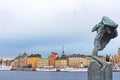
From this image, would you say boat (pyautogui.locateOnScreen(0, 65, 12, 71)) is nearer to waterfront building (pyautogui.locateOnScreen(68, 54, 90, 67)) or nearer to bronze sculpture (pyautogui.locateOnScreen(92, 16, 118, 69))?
waterfront building (pyautogui.locateOnScreen(68, 54, 90, 67))

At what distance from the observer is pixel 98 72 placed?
16828mm

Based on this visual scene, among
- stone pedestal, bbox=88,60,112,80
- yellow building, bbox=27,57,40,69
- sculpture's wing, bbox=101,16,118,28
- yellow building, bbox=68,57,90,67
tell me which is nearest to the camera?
stone pedestal, bbox=88,60,112,80

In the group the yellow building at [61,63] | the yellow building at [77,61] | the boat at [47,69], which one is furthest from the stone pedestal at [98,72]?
the boat at [47,69]

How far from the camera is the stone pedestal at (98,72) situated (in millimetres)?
16750

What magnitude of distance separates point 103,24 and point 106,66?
1656mm

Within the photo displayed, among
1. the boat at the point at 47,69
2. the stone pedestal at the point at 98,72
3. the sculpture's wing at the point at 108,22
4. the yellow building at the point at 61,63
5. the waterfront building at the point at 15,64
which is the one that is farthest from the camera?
the waterfront building at the point at 15,64

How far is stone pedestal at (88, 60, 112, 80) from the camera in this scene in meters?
16.8

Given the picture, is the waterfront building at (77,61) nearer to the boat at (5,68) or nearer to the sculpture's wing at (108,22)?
the boat at (5,68)

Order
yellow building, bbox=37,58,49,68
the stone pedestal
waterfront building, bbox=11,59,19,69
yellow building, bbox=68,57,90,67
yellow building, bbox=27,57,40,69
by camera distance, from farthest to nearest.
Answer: waterfront building, bbox=11,59,19,69
yellow building, bbox=27,57,40,69
yellow building, bbox=37,58,49,68
yellow building, bbox=68,57,90,67
the stone pedestal

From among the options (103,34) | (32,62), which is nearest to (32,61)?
(32,62)

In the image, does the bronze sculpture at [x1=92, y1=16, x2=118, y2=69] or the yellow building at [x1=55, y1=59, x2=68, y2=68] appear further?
the yellow building at [x1=55, y1=59, x2=68, y2=68]

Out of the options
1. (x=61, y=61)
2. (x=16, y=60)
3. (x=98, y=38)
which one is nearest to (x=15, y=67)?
(x=16, y=60)

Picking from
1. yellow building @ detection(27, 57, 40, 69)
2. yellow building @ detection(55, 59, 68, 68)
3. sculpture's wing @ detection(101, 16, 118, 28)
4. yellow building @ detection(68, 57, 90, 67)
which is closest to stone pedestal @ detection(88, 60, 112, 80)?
sculpture's wing @ detection(101, 16, 118, 28)

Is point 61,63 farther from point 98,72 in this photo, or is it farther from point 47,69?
point 98,72
